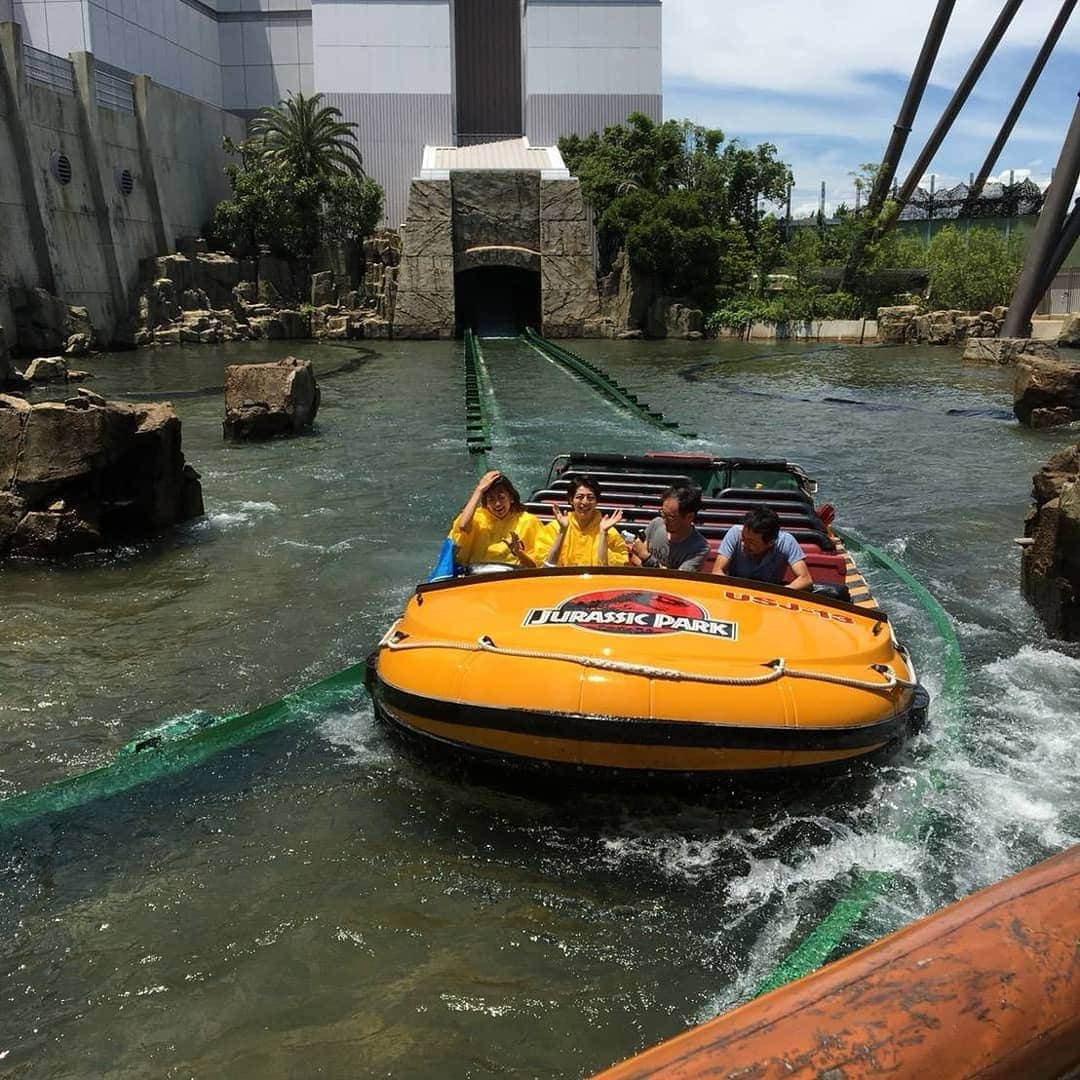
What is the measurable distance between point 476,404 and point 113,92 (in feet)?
67.1

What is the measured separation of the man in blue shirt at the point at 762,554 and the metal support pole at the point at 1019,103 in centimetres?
3559

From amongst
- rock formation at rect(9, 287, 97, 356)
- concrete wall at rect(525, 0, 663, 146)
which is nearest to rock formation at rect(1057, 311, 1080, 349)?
concrete wall at rect(525, 0, 663, 146)

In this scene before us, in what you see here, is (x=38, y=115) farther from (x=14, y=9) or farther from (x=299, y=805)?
(x=299, y=805)

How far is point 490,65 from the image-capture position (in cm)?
4184

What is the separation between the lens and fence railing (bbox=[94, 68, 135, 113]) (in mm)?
28281

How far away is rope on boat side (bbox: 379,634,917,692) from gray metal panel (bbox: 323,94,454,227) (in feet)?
120

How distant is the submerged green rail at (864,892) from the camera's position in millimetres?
3135

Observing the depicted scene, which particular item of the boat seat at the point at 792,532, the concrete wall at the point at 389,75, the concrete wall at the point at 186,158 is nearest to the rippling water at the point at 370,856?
the boat seat at the point at 792,532

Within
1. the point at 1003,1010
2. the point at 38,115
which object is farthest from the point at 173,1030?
the point at 38,115

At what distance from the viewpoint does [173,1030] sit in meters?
2.92

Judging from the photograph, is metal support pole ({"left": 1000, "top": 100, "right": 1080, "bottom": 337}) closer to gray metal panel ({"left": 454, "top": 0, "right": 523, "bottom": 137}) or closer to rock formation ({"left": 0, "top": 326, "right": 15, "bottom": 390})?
rock formation ({"left": 0, "top": 326, "right": 15, "bottom": 390})

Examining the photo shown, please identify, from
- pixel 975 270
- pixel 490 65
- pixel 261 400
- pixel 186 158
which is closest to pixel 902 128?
pixel 975 270

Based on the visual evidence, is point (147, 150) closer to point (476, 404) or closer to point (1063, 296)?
point (476, 404)

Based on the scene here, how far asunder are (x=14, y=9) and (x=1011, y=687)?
3608 centimetres
